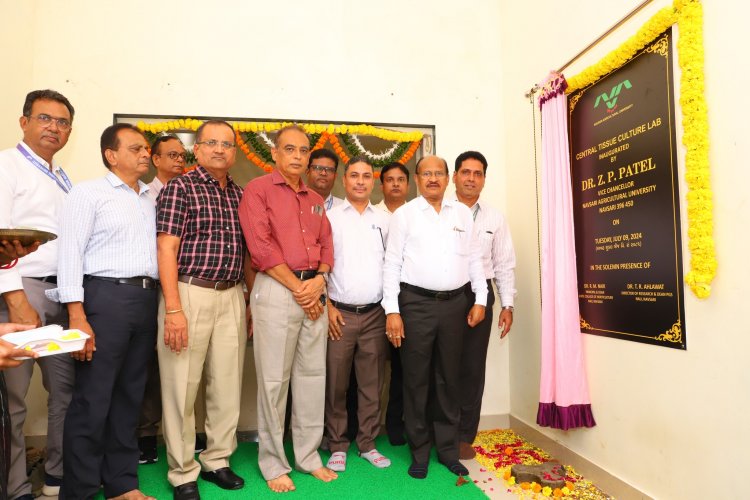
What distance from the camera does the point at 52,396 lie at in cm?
260

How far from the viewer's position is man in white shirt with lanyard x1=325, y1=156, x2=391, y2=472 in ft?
10.1

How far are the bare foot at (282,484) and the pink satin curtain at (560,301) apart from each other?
1493 mm

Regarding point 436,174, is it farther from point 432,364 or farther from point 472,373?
point 472,373

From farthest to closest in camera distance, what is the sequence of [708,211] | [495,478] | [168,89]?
[168,89] < [495,478] < [708,211]

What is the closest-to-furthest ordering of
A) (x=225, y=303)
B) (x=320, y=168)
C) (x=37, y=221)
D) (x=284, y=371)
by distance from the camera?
1. (x=37, y=221)
2. (x=225, y=303)
3. (x=284, y=371)
4. (x=320, y=168)

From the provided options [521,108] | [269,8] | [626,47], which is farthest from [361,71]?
[626,47]

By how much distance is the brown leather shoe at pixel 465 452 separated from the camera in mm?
3230

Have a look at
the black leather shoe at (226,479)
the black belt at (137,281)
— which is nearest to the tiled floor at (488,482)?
the black leather shoe at (226,479)

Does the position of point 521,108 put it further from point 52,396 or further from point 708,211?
point 52,396

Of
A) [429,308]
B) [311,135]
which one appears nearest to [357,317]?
[429,308]

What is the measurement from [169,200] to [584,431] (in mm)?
2682

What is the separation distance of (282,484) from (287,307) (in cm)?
95

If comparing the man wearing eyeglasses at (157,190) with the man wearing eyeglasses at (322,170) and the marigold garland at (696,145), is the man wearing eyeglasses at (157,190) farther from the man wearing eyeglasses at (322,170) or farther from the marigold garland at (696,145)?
the marigold garland at (696,145)

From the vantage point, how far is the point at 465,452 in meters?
3.24
